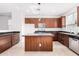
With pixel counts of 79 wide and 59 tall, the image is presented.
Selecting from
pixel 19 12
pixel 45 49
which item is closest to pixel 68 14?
pixel 45 49

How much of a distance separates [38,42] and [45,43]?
20 cm

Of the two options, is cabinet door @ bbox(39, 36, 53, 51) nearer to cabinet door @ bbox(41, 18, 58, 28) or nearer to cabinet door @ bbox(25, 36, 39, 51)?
cabinet door @ bbox(25, 36, 39, 51)

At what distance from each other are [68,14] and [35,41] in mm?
1189

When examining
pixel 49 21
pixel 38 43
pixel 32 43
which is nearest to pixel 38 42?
Result: pixel 38 43

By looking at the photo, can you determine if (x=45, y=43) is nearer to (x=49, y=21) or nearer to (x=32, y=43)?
(x=32, y=43)

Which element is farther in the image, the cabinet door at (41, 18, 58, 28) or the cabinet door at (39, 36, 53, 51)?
the cabinet door at (39, 36, 53, 51)

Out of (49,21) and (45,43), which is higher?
(49,21)

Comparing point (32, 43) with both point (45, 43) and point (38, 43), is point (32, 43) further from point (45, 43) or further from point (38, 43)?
point (45, 43)

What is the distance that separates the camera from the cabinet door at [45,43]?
152 inches

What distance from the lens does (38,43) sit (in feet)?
12.7

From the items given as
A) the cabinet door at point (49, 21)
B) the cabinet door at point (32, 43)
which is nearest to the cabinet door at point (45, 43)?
the cabinet door at point (32, 43)

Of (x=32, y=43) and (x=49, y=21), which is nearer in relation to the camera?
(x=32, y=43)

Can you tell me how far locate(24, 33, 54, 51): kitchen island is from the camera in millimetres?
3848

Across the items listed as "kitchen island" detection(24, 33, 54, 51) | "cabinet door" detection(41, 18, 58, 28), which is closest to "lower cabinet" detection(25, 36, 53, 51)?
"kitchen island" detection(24, 33, 54, 51)
